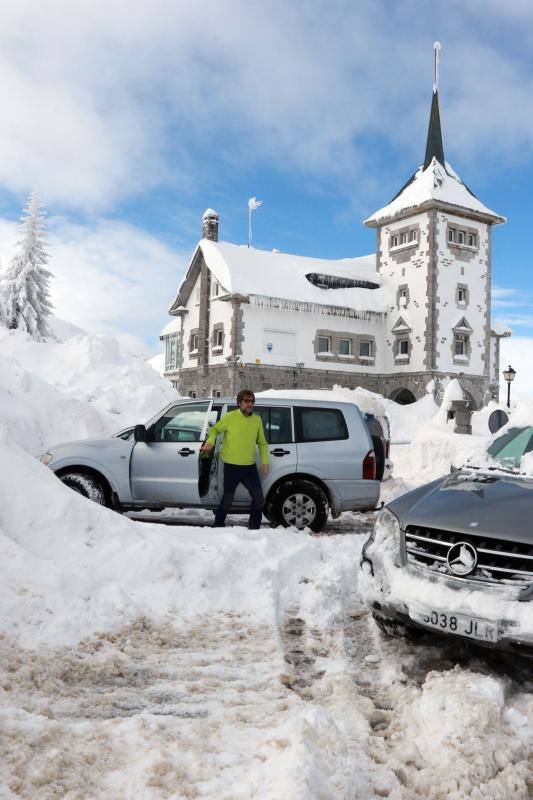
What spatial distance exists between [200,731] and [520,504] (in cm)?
235

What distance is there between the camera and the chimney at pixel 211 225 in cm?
3962

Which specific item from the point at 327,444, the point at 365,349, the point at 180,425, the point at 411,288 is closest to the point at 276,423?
the point at 327,444

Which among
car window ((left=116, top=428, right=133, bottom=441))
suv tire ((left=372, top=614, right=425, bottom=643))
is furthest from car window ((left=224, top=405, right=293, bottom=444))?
suv tire ((left=372, top=614, right=425, bottom=643))

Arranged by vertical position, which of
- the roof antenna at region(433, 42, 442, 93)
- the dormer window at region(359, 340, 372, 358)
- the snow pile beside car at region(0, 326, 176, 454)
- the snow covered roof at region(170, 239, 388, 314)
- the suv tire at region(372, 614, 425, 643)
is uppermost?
the roof antenna at region(433, 42, 442, 93)

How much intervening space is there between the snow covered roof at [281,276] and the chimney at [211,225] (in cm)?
95

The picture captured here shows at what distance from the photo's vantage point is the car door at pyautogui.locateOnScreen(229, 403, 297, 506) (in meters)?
8.94

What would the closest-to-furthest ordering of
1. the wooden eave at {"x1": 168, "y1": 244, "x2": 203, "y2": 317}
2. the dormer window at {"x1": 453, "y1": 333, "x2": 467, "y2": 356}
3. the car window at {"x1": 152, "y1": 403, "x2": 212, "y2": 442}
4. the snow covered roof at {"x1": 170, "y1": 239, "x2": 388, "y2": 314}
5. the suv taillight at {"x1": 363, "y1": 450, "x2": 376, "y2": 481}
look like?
the suv taillight at {"x1": 363, "y1": 450, "x2": 376, "y2": 481}, the car window at {"x1": 152, "y1": 403, "x2": 212, "y2": 442}, the snow covered roof at {"x1": 170, "y1": 239, "x2": 388, "y2": 314}, the dormer window at {"x1": 453, "y1": 333, "x2": 467, "y2": 356}, the wooden eave at {"x1": 168, "y1": 244, "x2": 203, "y2": 317}

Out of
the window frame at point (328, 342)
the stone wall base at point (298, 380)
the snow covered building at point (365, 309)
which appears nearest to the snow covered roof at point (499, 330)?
the snow covered building at point (365, 309)

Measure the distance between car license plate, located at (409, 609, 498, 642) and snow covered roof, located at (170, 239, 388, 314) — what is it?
31220 mm

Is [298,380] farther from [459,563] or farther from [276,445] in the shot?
[459,563]

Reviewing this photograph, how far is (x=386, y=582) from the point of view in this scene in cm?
443

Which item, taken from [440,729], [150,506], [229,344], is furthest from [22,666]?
[229,344]

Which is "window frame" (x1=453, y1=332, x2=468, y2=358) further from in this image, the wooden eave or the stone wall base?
the wooden eave

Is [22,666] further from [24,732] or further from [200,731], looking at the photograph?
[200,731]
